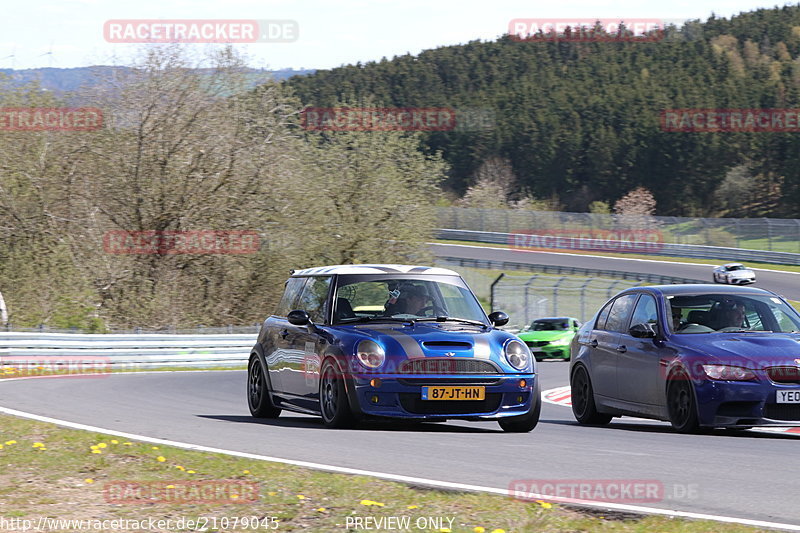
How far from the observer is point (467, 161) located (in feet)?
427

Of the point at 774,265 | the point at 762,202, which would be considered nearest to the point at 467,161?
the point at 762,202

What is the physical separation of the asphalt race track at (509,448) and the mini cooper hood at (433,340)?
76 cm

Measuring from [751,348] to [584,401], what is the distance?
263 cm

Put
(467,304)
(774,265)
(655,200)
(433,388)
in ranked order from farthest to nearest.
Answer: (655,200), (774,265), (467,304), (433,388)

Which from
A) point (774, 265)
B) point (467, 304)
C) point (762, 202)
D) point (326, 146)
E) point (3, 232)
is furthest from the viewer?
point (762, 202)

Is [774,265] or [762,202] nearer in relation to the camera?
[774,265]

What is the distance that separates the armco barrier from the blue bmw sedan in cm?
1465

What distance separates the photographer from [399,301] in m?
Result: 11.7

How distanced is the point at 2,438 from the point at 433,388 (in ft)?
12.5

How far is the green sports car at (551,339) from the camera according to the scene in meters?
31.9

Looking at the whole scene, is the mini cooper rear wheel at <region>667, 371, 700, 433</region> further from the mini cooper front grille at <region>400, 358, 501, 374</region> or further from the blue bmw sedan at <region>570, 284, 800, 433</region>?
the mini cooper front grille at <region>400, 358, 501, 374</region>

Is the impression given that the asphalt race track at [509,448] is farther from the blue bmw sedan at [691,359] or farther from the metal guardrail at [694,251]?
the metal guardrail at [694,251]

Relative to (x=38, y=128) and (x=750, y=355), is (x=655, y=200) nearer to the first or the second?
(x=38, y=128)

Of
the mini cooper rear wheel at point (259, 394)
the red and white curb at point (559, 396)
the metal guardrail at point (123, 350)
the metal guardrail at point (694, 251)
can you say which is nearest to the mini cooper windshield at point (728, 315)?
the mini cooper rear wheel at point (259, 394)
